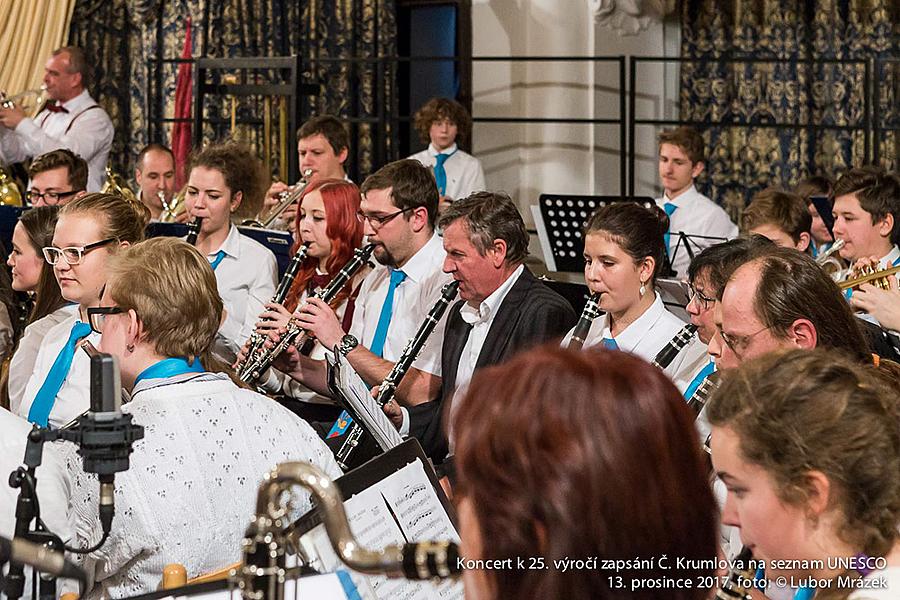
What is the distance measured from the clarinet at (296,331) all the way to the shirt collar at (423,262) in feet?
0.50

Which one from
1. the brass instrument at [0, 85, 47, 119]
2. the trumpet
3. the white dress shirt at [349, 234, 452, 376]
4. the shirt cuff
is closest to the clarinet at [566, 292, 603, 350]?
the shirt cuff

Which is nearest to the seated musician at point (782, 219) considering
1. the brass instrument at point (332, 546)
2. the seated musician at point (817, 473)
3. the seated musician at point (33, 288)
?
the seated musician at point (33, 288)

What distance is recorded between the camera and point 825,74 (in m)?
8.48

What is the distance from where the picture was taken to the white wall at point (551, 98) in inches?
332

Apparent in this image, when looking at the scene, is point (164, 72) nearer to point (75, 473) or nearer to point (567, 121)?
point (567, 121)

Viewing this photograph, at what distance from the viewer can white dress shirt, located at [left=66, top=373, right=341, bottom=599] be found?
2.41 meters

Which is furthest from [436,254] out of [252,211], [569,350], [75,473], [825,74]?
[825,74]

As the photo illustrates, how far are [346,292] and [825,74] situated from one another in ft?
16.2

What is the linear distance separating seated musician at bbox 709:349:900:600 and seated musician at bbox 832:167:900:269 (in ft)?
10.9

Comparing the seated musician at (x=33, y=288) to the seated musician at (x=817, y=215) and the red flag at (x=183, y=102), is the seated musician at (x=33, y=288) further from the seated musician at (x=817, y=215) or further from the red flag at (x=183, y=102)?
the red flag at (x=183, y=102)

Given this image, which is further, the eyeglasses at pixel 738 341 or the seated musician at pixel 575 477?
the eyeglasses at pixel 738 341

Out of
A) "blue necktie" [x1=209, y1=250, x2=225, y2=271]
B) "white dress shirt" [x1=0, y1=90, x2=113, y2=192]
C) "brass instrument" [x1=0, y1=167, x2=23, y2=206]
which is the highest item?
"white dress shirt" [x1=0, y1=90, x2=113, y2=192]

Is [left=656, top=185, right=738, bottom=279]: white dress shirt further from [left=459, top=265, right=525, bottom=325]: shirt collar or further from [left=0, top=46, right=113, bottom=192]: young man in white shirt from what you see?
[left=0, top=46, right=113, bottom=192]: young man in white shirt

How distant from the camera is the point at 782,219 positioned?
524 cm
